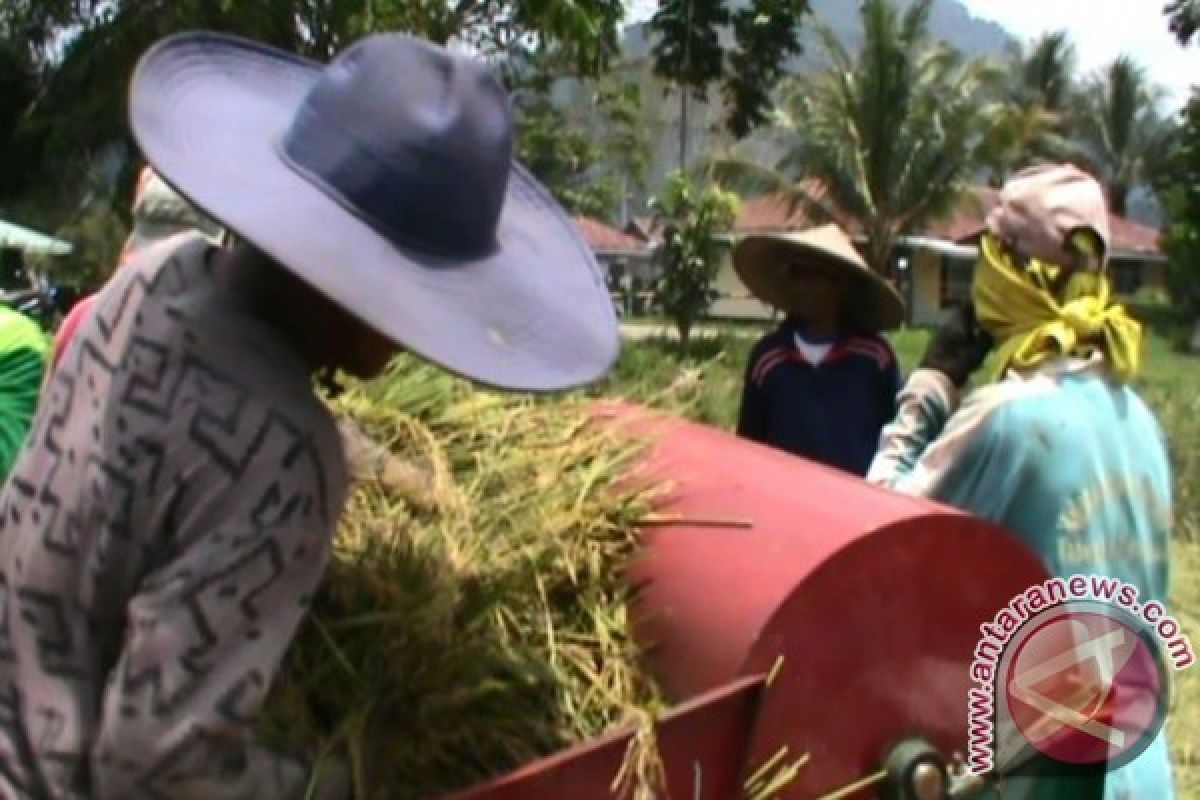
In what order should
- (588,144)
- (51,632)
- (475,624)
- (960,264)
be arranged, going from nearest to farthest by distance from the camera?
(51,632)
(475,624)
(960,264)
(588,144)

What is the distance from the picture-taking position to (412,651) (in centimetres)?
181

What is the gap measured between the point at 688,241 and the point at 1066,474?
18.1 metres

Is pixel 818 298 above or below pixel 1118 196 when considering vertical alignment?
above

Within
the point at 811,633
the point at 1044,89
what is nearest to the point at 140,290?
the point at 811,633

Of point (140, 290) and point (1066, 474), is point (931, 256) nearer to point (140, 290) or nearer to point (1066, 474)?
point (1066, 474)

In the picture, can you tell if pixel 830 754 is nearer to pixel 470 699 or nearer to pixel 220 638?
pixel 470 699

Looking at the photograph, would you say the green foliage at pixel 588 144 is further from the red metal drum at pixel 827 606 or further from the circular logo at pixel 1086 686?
the red metal drum at pixel 827 606

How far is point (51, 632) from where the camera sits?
156cm

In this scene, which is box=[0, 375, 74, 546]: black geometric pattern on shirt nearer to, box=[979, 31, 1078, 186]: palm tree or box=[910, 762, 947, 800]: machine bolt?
box=[910, 762, 947, 800]: machine bolt

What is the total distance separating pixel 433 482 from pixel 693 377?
62cm

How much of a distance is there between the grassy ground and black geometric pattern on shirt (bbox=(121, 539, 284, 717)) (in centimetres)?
69

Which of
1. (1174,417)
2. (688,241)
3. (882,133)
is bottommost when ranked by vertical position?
(882,133)

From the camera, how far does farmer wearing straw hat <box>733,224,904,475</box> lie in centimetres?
416

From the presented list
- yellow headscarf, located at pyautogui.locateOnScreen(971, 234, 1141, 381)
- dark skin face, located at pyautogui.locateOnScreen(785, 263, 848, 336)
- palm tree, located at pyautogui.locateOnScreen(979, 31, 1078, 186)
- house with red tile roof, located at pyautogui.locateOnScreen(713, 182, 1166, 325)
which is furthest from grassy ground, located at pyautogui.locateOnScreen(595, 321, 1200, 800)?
palm tree, located at pyautogui.locateOnScreen(979, 31, 1078, 186)
